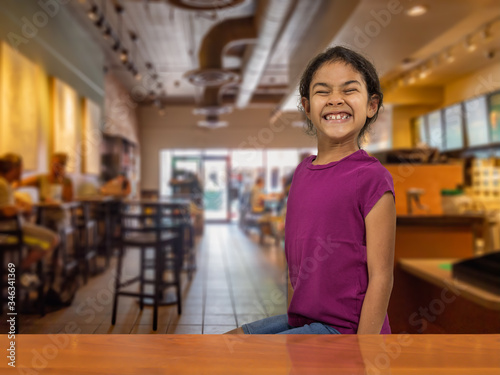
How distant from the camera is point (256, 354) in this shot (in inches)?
24.3

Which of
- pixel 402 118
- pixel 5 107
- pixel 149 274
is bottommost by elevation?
pixel 149 274

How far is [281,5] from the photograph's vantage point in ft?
14.4

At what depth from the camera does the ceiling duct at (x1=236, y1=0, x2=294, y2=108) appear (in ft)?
14.8

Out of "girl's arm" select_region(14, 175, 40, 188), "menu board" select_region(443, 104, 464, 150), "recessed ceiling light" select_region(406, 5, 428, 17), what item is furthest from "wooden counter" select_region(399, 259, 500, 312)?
"menu board" select_region(443, 104, 464, 150)

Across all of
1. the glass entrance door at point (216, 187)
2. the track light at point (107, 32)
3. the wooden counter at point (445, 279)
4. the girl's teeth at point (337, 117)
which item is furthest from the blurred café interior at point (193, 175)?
the glass entrance door at point (216, 187)

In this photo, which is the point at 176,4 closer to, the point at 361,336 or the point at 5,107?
the point at 5,107

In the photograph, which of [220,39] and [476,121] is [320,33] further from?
[476,121]

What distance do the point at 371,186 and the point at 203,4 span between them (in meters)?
3.73

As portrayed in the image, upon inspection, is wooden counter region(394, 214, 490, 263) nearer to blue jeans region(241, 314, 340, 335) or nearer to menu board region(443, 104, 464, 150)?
blue jeans region(241, 314, 340, 335)

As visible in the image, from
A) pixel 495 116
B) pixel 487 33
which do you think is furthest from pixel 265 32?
pixel 495 116

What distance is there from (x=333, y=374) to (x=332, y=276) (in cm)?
22

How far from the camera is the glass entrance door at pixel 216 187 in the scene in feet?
44.8

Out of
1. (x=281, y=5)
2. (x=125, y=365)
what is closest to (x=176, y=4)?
(x=281, y=5)

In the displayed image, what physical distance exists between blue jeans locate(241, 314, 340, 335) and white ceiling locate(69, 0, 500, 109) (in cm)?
178
